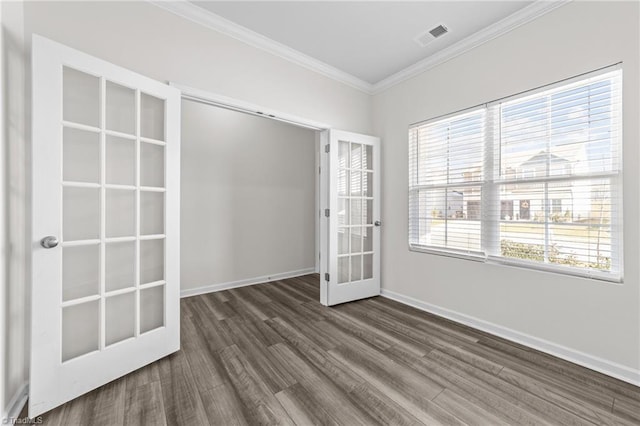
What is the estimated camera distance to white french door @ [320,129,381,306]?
3.09 m

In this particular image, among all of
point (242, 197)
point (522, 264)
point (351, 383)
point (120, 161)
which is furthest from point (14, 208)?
point (522, 264)

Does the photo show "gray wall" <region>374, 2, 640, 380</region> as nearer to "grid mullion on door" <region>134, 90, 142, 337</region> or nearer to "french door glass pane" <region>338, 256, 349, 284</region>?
"french door glass pane" <region>338, 256, 349, 284</region>

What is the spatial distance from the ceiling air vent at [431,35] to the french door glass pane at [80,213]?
3.00 m

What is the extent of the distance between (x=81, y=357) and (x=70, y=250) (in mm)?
656

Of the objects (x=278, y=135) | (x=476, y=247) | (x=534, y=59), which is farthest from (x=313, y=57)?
(x=476, y=247)

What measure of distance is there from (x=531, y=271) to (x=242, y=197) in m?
3.55

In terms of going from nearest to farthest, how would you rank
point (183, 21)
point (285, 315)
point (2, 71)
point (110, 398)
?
1. point (2, 71)
2. point (110, 398)
3. point (183, 21)
4. point (285, 315)

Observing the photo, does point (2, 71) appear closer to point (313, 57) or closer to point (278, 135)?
point (313, 57)

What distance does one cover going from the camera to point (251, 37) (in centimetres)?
250

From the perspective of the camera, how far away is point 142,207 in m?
1.95

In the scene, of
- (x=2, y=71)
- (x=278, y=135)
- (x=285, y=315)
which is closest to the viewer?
(x=2, y=71)

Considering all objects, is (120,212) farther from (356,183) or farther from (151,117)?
(356,183)

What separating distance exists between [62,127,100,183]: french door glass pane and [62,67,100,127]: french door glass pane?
9cm

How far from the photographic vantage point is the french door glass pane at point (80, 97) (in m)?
1.63
